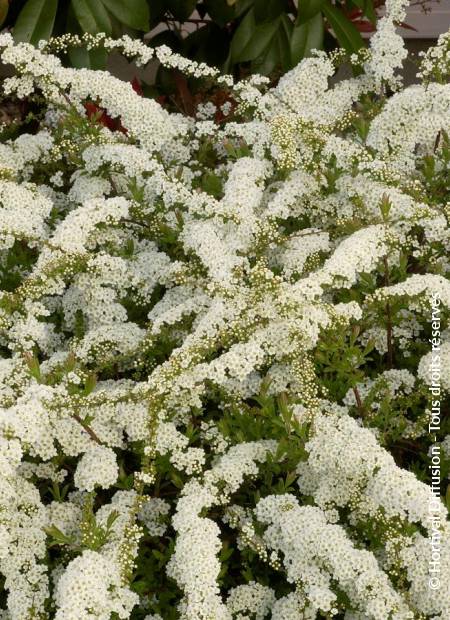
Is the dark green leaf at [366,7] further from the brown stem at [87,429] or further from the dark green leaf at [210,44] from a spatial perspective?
the brown stem at [87,429]

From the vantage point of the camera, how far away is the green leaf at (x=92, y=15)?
346 centimetres

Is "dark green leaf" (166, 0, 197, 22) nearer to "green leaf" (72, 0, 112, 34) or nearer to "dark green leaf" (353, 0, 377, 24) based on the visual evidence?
"green leaf" (72, 0, 112, 34)

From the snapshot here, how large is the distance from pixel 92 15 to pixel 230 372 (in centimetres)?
202

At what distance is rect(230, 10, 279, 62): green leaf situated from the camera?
12.9ft

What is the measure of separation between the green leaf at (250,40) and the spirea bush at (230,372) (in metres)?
1.09

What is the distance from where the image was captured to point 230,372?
2.00 meters

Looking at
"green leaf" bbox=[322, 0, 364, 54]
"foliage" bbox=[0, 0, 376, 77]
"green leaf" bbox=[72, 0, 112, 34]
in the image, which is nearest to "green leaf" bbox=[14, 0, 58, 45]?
"foliage" bbox=[0, 0, 376, 77]

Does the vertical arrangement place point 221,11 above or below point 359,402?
above

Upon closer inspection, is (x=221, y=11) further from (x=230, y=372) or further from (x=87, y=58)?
(x=230, y=372)

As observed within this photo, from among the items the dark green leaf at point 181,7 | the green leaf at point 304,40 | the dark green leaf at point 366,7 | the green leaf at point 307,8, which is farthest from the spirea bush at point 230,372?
the dark green leaf at point 181,7

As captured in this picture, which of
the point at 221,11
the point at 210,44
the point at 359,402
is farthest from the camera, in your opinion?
the point at 210,44

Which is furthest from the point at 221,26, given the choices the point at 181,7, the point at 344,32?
the point at 344,32

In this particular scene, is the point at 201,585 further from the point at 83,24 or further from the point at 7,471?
the point at 83,24

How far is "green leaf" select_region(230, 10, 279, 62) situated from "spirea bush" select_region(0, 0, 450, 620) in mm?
1091
